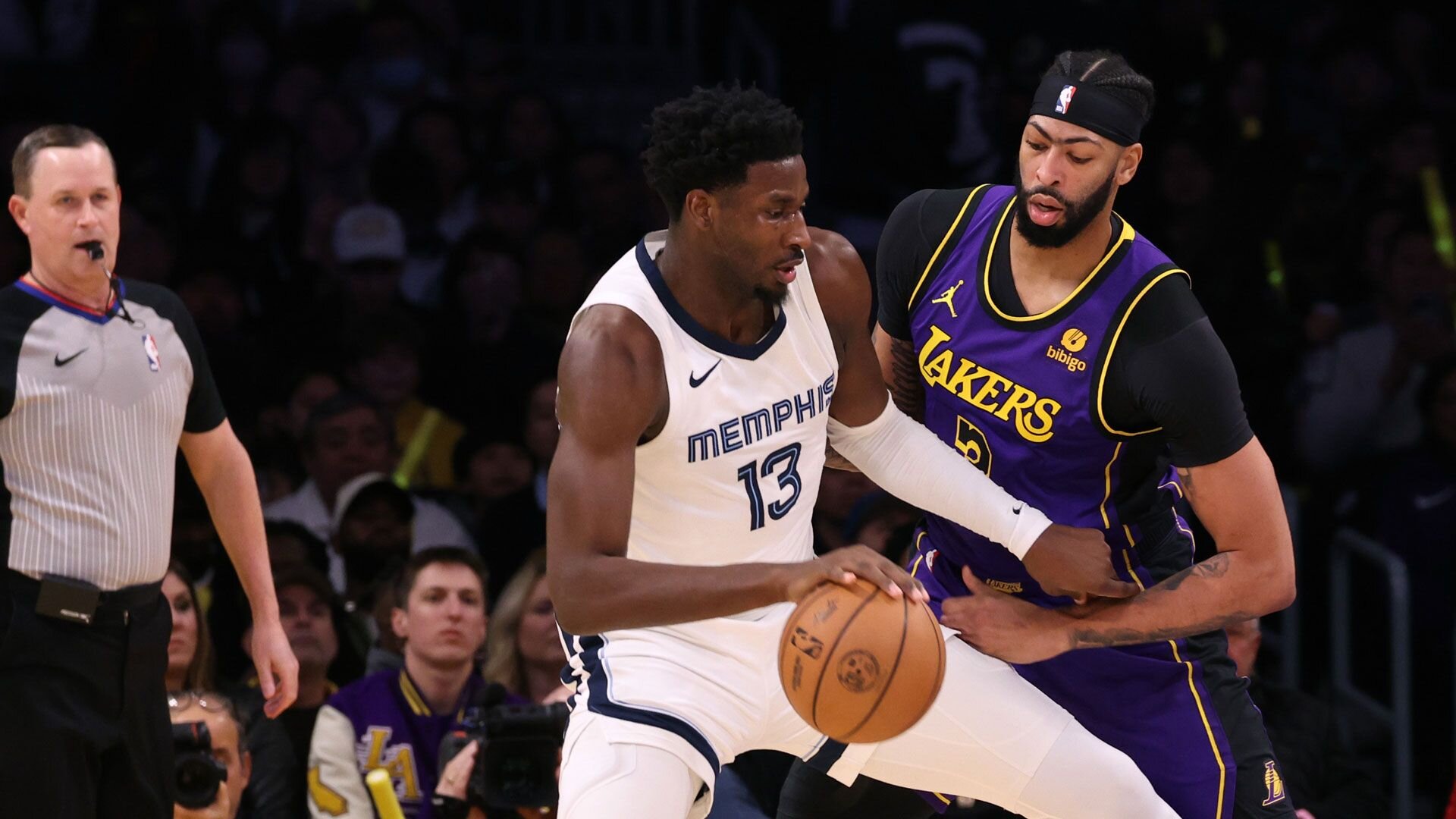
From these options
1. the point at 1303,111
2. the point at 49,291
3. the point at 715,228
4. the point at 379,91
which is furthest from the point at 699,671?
the point at 1303,111

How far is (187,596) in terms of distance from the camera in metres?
5.58

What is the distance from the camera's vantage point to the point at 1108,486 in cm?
411

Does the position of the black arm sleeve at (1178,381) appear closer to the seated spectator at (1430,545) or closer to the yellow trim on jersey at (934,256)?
the yellow trim on jersey at (934,256)

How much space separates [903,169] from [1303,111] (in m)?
2.05

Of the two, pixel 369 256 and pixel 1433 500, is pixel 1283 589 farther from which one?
pixel 369 256

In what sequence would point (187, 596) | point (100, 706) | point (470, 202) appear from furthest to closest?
1. point (470, 202)
2. point (187, 596)
3. point (100, 706)

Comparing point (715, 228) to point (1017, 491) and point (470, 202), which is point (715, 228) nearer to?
point (1017, 491)

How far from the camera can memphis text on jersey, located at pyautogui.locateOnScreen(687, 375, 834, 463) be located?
369 cm

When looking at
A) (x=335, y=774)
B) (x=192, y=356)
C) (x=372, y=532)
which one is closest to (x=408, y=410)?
(x=372, y=532)

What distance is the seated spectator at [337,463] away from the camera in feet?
22.1

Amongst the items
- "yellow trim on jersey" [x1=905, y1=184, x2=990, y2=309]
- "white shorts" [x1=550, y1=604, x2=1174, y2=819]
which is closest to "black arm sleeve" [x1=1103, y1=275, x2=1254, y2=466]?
"yellow trim on jersey" [x1=905, y1=184, x2=990, y2=309]

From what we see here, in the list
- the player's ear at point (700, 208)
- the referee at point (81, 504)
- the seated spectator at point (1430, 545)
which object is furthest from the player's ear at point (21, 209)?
the seated spectator at point (1430, 545)

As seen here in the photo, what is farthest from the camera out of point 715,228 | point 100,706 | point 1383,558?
point 1383,558

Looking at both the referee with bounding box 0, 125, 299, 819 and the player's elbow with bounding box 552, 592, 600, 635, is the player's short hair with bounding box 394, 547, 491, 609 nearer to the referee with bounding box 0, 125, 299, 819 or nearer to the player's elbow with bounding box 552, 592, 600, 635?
the referee with bounding box 0, 125, 299, 819
